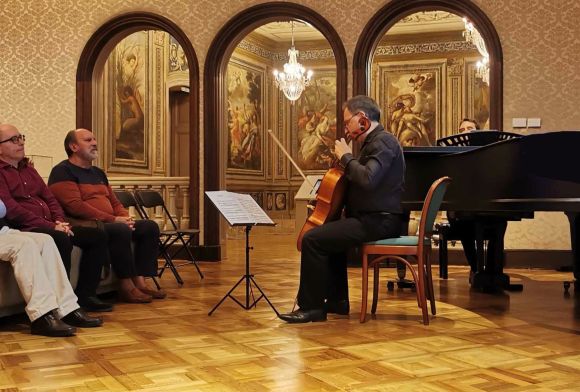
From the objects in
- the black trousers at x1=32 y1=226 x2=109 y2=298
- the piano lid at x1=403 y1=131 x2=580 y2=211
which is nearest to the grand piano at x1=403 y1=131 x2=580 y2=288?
the piano lid at x1=403 y1=131 x2=580 y2=211

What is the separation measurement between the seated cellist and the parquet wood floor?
21cm

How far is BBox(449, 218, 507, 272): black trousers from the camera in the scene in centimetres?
599

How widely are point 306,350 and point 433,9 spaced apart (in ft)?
18.1

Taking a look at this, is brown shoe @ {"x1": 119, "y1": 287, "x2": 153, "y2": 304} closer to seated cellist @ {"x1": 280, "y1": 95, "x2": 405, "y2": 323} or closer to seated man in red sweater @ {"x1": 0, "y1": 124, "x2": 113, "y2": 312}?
seated man in red sweater @ {"x1": 0, "y1": 124, "x2": 113, "y2": 312}

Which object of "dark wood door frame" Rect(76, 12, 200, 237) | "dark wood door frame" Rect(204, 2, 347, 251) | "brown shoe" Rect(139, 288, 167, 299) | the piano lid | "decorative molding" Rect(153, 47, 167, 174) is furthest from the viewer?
"decorative molding" Rect(153, 47, 167, 174)

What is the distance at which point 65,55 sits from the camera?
9.45 metres

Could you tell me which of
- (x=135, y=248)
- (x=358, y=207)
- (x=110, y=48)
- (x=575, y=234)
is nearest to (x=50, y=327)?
(x=135, y=248)

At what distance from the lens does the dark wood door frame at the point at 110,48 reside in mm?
9086

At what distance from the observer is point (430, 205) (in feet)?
14.7

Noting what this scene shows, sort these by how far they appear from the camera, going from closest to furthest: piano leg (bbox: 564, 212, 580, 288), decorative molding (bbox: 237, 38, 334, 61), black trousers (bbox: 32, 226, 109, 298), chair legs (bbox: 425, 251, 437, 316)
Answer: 1. chair legs (bbox: 425, 251, 437, 316)
2. black trousers (bbox: 32, 226, 109, 298)
3. piano leg (bbox: 564, 212, 580, 288)
4. decorative molding (bbox: 237, 38, 334, 61)

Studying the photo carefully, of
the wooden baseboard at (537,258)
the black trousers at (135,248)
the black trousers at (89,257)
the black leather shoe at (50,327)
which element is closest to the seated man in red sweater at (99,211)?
the black trousers at (135,248)

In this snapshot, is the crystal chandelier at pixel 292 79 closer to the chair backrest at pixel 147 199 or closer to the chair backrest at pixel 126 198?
the chair backrest at pixel 147 199

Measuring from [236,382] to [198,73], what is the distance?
6.47 m

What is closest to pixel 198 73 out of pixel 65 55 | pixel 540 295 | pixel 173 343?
pixel 65 55
